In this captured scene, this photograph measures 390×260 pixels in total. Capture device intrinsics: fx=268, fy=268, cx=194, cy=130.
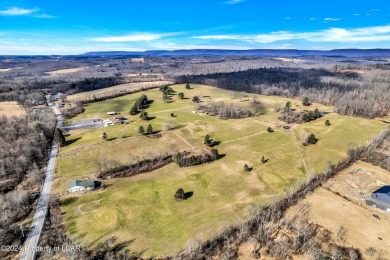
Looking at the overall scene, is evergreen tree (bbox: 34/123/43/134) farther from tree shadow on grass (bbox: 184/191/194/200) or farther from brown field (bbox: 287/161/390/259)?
brown field (bbox: 287/161/390/259)

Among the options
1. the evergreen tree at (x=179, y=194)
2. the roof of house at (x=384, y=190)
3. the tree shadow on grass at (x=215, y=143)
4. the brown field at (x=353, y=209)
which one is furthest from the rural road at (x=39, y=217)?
the roof of house at (x=384, y=190)

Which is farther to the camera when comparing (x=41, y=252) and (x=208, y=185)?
(x=208, y=185)

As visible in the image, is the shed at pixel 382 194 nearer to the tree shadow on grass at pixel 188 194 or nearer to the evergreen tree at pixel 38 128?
the tree shadow on grass at pixel 188 194

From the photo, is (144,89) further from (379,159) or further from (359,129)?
(379,159)

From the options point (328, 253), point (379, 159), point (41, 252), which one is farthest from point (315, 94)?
point (41, 252)

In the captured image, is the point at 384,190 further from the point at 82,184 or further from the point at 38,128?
the point at 38,128

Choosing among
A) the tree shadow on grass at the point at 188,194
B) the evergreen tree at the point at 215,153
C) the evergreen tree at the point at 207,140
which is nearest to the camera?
the tree shadow on grass at the point at 188,194
